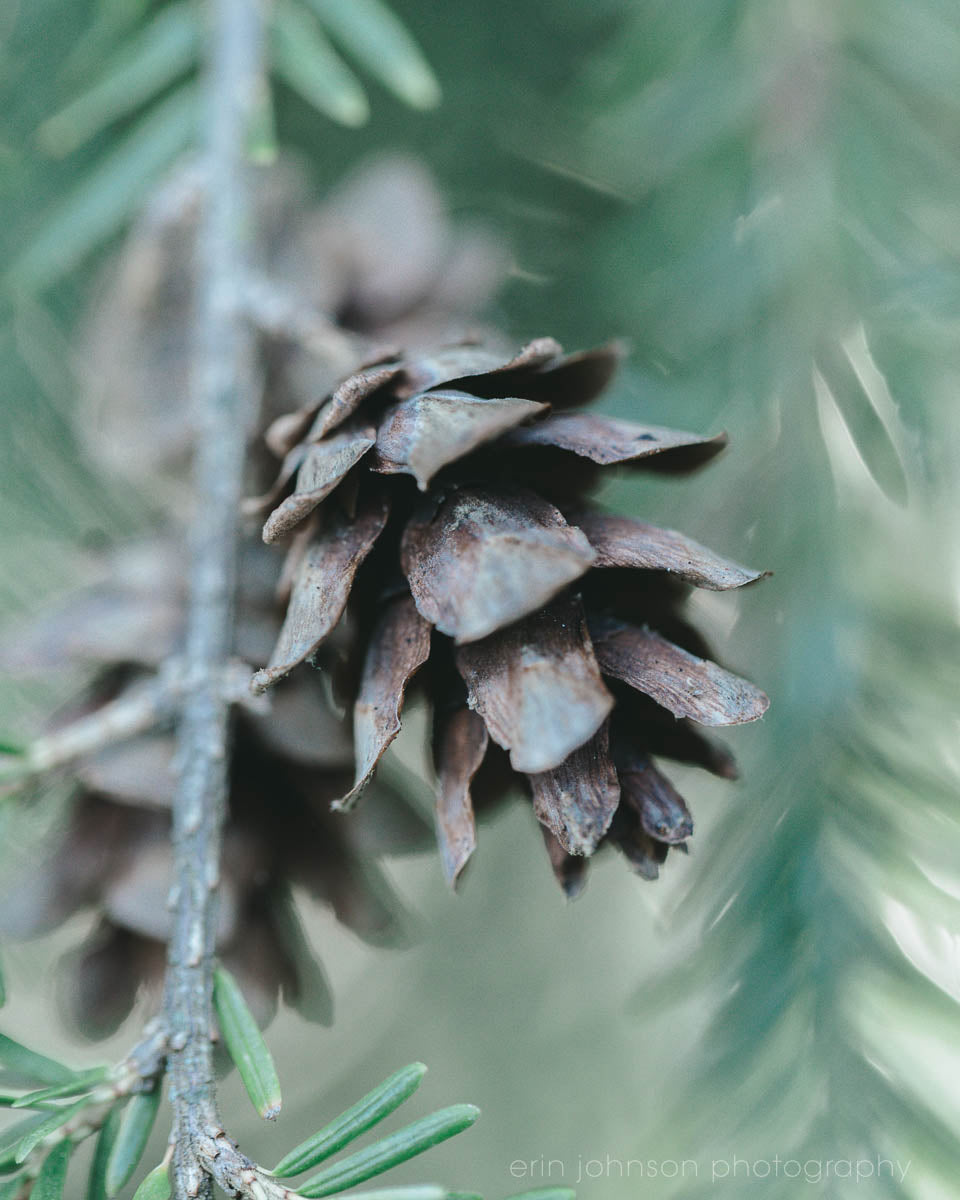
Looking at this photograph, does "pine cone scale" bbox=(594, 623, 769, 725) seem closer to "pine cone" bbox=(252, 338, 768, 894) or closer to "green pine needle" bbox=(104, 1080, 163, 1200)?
"pine cone" bbox=(252, 338, 768, 894)

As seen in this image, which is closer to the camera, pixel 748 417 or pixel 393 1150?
pixel 393 1150

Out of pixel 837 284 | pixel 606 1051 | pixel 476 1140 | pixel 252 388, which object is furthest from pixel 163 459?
pixel 476 1140

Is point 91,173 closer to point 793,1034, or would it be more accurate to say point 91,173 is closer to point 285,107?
point 285,107

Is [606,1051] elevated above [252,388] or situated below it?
below

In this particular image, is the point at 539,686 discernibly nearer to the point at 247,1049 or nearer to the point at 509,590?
the point at 509,590

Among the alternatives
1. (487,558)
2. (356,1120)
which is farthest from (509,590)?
(356,1120)

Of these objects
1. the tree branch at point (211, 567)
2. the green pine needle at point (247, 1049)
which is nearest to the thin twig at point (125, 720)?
the tree branch at point (211, 567)

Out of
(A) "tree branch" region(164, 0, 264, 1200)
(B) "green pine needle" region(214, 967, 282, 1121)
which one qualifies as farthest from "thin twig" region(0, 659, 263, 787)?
(B) "green pine needle" region(214, 967, 282, 1121)
